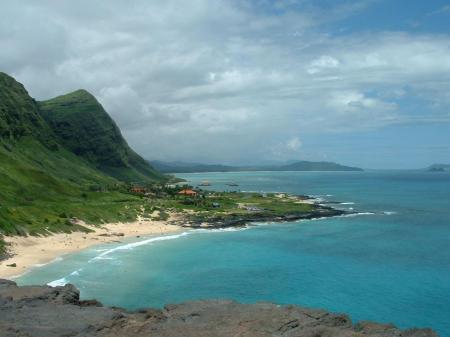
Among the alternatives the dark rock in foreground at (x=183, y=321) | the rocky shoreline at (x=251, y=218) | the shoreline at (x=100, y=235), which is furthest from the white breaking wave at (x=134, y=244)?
the dark rock in foreground at (x=183, y=321)

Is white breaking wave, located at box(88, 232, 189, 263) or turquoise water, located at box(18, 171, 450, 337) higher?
white breaking wave, located at box(88, 232, 189, 263)

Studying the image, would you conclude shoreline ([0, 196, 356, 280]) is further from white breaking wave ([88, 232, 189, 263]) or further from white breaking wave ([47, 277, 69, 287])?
white breaking wave ([47, 277, 69, 287])

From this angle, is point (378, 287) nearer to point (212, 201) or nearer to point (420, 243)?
point (420, 243)

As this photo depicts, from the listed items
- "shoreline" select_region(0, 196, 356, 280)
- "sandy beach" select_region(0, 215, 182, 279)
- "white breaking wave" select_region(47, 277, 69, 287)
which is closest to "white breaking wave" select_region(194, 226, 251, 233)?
"shoreline" select_region(0, 196, 356, 280)

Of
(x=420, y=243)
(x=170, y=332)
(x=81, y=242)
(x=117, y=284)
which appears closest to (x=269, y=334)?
(x=170, y=332)

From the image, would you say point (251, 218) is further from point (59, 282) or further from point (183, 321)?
point (183, 321)
